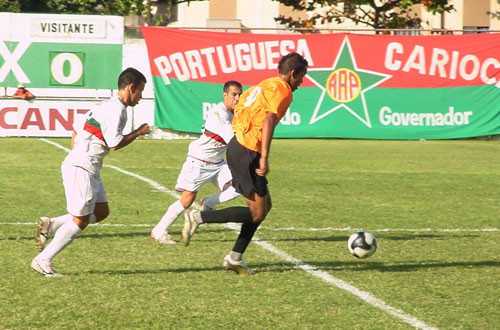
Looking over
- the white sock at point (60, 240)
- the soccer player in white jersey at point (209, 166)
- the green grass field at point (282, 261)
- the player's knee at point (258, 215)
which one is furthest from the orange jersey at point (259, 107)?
the soccer player in white jersey at point (209, 166)

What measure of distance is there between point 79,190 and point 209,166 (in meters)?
2.60

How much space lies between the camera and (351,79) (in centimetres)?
2589

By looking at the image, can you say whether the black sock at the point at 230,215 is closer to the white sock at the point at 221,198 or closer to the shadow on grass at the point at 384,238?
the white sock at the point at 221,198

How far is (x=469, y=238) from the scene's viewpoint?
35.9ft

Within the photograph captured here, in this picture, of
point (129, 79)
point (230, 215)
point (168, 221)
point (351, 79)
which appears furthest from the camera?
point (351, 79)

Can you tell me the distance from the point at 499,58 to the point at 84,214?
19926mm

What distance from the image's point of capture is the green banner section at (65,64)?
25.2 meters

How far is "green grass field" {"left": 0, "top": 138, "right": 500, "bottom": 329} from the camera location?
275 inches

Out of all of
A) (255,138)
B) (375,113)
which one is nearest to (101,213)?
(255,138)

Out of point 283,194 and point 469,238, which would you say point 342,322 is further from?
point 283,194

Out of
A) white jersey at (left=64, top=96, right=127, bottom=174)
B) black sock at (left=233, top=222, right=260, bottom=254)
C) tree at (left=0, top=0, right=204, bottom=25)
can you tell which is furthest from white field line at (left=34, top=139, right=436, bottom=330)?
tree at (left=0, top=0, right=204, bottom=25)

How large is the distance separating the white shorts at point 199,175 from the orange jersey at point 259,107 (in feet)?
6.94

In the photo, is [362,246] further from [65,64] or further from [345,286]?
[65,64]

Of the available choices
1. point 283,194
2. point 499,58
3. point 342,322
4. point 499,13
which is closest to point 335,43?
point 499,58
